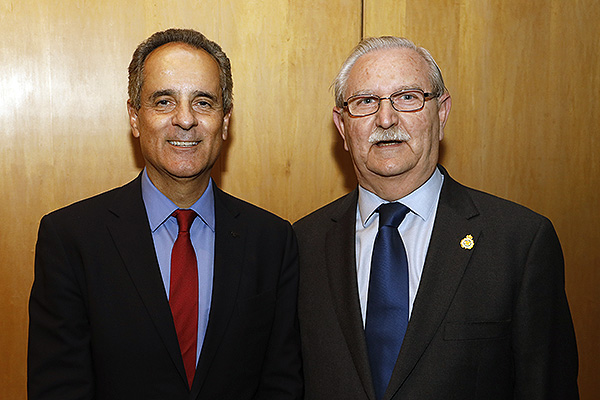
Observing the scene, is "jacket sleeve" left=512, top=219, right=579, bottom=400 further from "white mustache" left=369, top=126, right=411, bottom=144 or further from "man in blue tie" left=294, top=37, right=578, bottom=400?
"white mustache" left=369, top=126, right=411, bottom=144

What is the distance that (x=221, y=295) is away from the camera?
1.74 m

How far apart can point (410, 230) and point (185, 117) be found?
0.76 meters

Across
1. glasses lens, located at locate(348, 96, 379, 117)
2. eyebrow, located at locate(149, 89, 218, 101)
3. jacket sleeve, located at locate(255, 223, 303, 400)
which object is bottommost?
jacket sleeve, located at locate(255, 223, 303, 400)

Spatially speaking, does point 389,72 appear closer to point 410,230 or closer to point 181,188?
point 410,230

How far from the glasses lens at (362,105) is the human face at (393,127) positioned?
2 cm

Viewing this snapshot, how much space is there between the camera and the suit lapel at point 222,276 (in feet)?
5.51

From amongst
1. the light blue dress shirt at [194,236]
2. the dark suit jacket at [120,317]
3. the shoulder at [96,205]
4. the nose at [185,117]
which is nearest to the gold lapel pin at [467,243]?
the dark suit jacket at [120,317]

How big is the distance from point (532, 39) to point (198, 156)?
5.36 ft

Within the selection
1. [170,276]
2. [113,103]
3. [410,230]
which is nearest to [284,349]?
[170,276]

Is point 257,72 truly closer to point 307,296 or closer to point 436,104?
point 436,104

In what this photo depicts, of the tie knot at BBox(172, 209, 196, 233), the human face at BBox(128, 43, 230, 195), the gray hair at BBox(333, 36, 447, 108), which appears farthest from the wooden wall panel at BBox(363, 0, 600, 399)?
the tie knot at BBox(172, 209, 196, 233)

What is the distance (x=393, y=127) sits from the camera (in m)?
1.82

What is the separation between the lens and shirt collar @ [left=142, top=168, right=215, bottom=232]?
1.78 meters

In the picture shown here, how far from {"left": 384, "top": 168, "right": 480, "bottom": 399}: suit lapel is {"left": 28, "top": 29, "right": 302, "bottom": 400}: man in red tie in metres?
0.39
